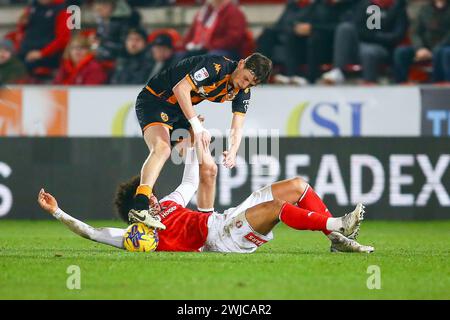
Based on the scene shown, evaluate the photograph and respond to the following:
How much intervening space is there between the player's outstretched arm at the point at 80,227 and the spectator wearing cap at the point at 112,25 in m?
8.55

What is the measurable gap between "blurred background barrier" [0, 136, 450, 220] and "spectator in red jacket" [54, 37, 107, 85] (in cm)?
230

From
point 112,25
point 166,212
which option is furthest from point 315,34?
point 166,212

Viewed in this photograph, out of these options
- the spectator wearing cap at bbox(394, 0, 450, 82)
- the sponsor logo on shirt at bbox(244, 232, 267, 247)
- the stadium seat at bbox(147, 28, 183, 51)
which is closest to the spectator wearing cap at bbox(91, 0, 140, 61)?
the stadium seat at bbox(147, 28, 183, 51)

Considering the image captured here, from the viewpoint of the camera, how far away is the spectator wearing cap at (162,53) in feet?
55.7

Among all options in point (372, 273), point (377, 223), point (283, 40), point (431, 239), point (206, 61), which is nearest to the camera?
point (372, 273)

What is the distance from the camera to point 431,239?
11.8m

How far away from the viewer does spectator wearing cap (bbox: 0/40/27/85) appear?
17.7 meters

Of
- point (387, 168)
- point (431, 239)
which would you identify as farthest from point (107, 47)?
point (431, 239)

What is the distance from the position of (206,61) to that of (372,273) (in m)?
2.98

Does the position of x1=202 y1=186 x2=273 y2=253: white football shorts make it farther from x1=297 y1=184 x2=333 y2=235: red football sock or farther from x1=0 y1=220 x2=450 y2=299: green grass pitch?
x1=297 y1=184 x2=333 y2=235: red football sock

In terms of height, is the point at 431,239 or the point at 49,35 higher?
the point at 49,35

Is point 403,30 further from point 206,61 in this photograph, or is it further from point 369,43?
point 206,61

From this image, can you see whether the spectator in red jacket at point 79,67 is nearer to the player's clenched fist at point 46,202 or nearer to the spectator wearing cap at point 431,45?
the spectator wearing cap at point 431,45

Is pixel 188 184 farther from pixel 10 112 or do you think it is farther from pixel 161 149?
pixel 10 112
